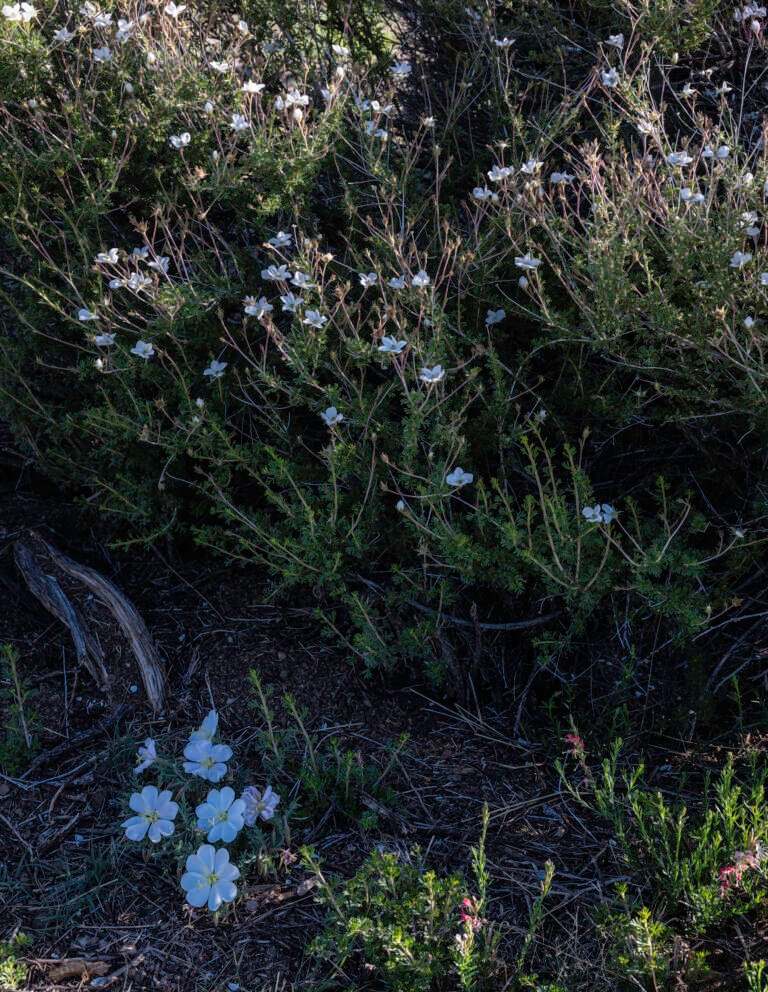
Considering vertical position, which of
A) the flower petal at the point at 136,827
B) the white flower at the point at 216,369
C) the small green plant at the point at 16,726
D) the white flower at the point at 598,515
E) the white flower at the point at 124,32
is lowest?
the small green plant at the point at 16,726

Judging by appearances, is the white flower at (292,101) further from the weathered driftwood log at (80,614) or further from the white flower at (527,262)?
the weathered driftwood log at (80,614)

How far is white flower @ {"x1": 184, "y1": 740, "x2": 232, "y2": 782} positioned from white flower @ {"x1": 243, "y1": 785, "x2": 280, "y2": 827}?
0.36ft

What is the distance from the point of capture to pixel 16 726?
9.66ft

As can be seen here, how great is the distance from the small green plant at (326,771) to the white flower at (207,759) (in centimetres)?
14

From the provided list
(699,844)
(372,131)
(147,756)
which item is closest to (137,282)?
(372,131)

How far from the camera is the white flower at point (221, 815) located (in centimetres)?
244

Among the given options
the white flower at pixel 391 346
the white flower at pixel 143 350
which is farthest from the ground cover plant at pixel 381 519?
the white flower at pixel 143 350

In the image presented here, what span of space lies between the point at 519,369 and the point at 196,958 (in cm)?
187

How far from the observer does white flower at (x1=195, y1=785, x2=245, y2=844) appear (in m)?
2.44

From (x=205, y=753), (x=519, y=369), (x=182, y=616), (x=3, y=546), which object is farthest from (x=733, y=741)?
(x=3, y=546)

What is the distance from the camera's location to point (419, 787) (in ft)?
9.05

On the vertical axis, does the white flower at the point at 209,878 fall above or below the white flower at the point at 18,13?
below

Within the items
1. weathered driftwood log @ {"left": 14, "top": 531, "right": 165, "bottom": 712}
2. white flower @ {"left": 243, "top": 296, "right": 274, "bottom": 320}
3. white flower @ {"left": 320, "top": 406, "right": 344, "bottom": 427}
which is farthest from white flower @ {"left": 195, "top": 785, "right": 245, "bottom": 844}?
white flower @ {"left": 243, "top": 296, "right": 274, "bottom": 320}

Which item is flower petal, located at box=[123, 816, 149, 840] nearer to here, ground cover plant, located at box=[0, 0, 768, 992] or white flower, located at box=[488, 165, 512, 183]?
ground cover plant, located at box=[0, 0, 768, 992]
